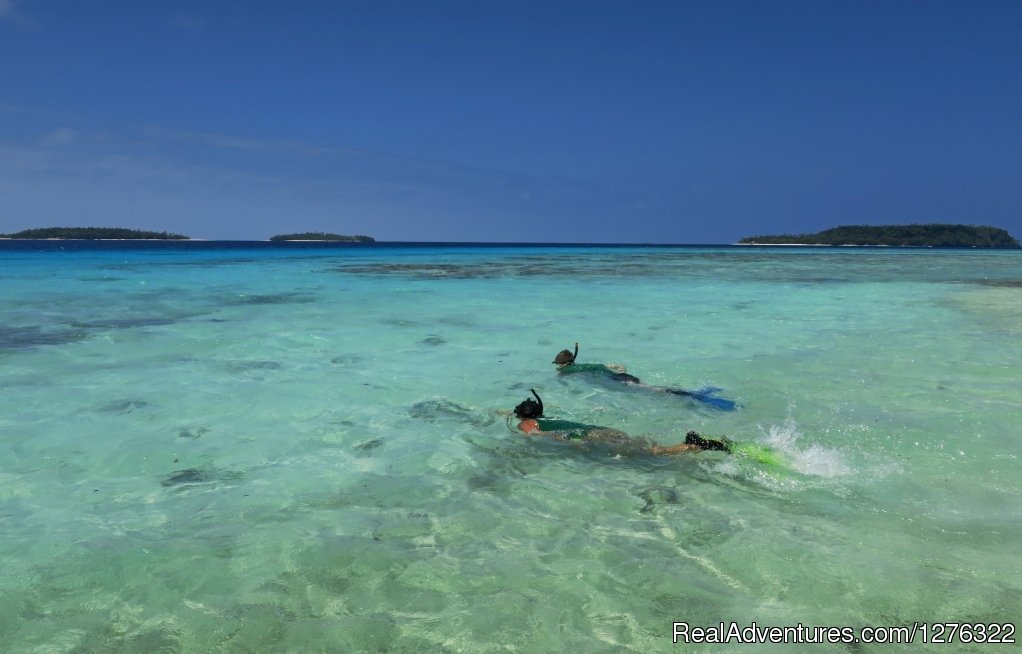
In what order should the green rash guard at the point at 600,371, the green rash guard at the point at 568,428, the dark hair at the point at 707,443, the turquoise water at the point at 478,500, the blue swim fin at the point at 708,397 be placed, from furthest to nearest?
the green rash guard at the point at 600,371 < the blue swim fin at the point at 708,397 < the green rash guard at the point at 568,428 < the dark hair at the point at 707,443 < the turquoise water at the point at 478,500

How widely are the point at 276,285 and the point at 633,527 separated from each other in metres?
25.1

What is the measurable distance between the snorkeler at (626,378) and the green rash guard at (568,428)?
1.32 metres

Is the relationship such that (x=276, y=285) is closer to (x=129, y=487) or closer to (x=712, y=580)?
(x=129, y=487)

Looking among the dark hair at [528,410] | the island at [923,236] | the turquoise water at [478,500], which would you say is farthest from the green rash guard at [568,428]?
the island at [923,236]

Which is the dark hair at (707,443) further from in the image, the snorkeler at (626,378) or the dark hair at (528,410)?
the snorkeler at (626,378)

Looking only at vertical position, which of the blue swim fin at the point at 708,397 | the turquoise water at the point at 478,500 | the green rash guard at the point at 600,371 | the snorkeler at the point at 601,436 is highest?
the green rash guard at the point at 600,371

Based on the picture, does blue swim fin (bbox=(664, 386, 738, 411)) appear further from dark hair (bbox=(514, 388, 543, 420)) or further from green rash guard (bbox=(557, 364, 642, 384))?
dark hair (bbox=(514, 388, 543, 420))

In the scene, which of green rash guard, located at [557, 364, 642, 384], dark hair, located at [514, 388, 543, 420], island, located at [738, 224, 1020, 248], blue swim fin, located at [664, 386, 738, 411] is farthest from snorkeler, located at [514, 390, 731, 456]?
island, located at [738, 224, 1020, 248]

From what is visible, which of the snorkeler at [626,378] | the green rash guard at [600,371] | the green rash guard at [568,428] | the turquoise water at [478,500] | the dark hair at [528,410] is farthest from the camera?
the green rash guard at [600,371]

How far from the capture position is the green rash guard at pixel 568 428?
609cm

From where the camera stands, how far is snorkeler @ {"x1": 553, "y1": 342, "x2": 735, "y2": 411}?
7671mm

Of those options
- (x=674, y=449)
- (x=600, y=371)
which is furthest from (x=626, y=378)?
(x=674, y=449)

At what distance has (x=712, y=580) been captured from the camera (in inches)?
145

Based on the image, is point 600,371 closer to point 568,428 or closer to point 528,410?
point 528,410
